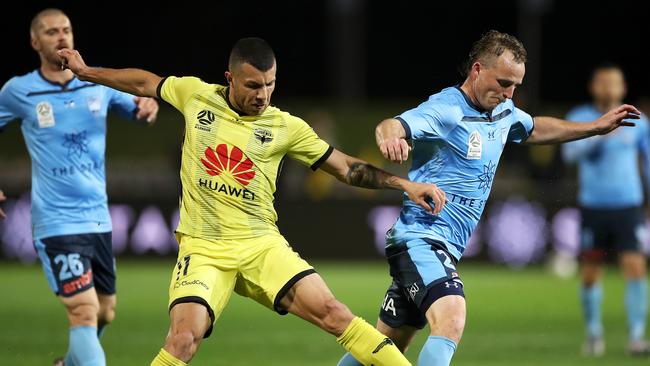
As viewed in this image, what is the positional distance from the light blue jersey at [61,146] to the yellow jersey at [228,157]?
1.38 metres

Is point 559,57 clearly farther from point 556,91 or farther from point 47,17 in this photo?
point 47,17

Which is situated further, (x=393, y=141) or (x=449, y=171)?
(x=449, y=171)

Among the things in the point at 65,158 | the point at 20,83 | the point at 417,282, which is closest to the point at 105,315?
the point at 65,158

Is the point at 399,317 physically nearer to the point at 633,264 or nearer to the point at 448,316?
the point at 448,316

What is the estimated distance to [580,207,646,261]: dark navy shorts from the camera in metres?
11.7

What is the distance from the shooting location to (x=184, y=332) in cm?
665

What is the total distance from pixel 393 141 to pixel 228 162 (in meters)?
1.17

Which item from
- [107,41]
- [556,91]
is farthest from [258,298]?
[556,91]

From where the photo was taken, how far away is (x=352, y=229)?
19781mm

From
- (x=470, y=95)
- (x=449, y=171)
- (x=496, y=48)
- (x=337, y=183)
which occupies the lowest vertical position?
(x=337, y=183)

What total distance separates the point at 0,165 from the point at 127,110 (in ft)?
50.9

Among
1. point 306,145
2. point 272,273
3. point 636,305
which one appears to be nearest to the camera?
point 272,273

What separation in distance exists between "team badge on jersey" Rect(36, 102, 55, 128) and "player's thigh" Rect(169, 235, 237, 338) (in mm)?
1809

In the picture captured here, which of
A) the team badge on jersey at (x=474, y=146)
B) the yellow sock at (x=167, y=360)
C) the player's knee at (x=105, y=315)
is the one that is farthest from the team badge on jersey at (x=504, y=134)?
the player's knee at (x=105, y=315)
